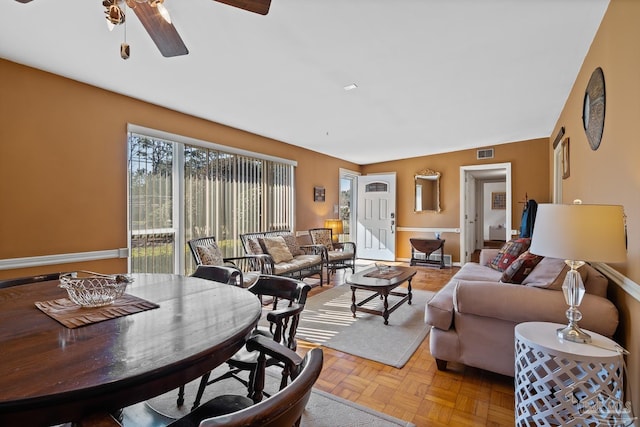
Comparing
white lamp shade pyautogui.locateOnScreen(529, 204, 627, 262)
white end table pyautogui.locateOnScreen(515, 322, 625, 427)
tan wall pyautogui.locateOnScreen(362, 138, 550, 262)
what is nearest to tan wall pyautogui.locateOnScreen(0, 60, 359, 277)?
white end table pyautogui.locateOnScreen(515, 322, 625, 427)

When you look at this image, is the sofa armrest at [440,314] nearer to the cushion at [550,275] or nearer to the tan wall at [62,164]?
the cushion at [550,275]

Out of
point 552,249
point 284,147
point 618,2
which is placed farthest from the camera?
point 284,147

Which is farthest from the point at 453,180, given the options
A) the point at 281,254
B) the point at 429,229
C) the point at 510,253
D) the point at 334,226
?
the point at 281,254

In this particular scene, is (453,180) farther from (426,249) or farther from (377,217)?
(377,217)

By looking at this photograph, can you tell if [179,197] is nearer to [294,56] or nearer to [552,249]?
[294,56]

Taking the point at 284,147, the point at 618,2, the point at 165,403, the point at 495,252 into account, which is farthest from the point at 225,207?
the point at 618,2

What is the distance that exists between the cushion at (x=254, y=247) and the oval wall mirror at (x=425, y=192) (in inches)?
160

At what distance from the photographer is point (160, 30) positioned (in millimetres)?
1591

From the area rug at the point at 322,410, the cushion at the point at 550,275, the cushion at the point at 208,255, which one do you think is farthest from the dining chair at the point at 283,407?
the cushion at the point at 208,255

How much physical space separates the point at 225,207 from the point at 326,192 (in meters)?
2.64

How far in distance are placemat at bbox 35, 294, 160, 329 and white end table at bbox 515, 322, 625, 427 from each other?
1.78 meters

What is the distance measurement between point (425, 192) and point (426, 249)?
1.35m

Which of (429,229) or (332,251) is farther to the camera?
(429,229)

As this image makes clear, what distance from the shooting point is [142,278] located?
1910mm
